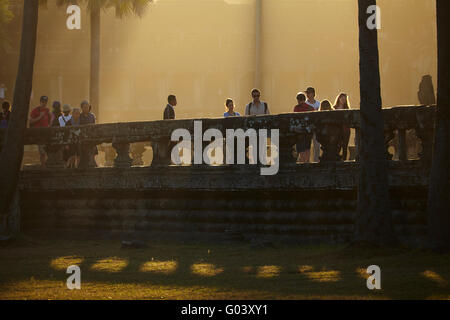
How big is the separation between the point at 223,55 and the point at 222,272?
36280 mm

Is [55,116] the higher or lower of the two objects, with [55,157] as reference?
higher

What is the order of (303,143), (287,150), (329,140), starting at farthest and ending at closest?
(303,143), (287,150), (329,140)

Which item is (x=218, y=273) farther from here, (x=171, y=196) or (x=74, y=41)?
(x=74, y=41)

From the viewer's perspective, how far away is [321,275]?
33.7 ft

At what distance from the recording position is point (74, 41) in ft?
155

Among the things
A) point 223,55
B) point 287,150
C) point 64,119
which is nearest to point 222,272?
point 287,150

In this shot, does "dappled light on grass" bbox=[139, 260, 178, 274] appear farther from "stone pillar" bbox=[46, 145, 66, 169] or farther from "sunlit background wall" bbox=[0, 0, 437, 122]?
"sunlit background wall" bbox=[0, 0, 437, 122]

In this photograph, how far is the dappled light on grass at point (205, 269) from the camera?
10977 mm

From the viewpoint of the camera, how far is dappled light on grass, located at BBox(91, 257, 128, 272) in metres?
11.8

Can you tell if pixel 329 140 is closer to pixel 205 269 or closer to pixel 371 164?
pixel 371 164

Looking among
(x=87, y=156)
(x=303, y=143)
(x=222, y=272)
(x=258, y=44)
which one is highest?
(x=258, y=44)

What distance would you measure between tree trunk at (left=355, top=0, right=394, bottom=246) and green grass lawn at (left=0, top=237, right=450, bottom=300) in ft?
1.16
